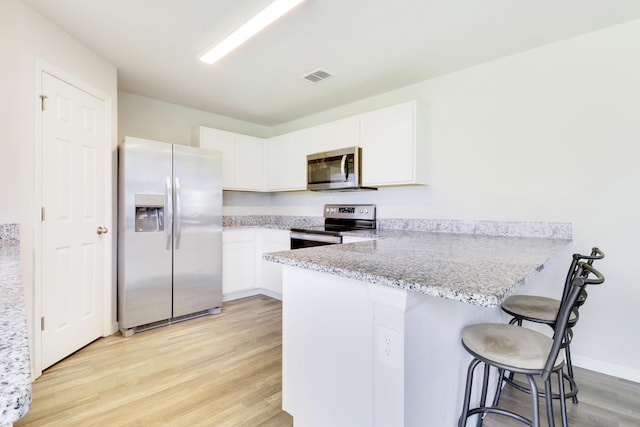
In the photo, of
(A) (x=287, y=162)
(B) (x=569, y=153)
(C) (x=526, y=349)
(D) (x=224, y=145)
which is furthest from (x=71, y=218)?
(B) (x=569, y=153)

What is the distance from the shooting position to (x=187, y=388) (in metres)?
2.04

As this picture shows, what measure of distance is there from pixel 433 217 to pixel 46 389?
3240 mm

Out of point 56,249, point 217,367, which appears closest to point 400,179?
point 217,367

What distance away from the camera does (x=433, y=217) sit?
122 inches

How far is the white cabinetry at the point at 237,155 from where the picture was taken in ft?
12.8

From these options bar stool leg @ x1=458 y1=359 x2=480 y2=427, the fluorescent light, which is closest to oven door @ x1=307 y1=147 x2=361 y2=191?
the fluorescent light

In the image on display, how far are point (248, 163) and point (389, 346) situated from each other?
358 cm

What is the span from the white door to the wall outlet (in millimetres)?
2445

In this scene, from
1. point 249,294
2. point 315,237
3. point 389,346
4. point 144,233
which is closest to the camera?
point 389,346

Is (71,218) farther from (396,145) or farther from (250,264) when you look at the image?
(396,145)

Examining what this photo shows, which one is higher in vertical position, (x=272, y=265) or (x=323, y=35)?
(x=323, y=35)

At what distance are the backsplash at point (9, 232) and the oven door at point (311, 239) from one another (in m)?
2.26

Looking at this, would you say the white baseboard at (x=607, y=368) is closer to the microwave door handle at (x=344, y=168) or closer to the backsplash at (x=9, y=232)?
the microwave door handle at (x=344, y=168)

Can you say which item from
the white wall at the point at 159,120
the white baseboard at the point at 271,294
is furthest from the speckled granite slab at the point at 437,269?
the white wall at the point at 159,120
